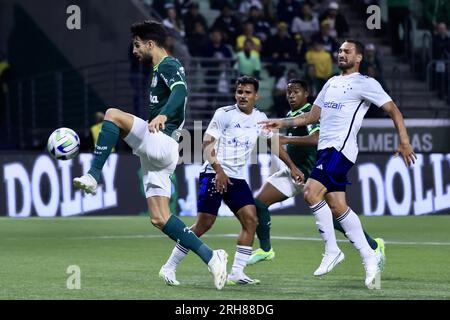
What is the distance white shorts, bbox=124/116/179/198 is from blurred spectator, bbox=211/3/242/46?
1644 centimetres

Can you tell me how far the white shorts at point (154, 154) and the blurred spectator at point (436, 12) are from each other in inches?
744

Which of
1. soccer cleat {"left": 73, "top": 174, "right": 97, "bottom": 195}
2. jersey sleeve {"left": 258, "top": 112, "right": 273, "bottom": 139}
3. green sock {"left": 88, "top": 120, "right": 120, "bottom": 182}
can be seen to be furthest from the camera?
jersey sleeve {"left": 258, "top": 112, "right": 273, "bottom": 139}

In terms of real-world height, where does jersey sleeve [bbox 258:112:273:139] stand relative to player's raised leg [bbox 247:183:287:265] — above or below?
above

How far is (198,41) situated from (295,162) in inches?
502

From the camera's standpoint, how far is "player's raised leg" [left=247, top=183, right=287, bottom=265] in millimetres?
13562

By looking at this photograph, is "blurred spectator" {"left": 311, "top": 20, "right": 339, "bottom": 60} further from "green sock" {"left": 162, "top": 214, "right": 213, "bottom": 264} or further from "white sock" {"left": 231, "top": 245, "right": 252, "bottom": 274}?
"green sock" {"left": 162, "top": 214, "right": 213, "bottom": 264}

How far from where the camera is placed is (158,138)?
10.6 meters

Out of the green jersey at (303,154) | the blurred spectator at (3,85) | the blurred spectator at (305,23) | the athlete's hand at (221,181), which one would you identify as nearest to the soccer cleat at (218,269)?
the athlete's hand at (221,181)

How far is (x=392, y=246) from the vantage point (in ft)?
52.5

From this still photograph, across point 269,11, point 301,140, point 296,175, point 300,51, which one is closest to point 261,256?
point 296,175

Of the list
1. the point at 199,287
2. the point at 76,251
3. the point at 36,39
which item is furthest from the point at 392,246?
the point at 36,39

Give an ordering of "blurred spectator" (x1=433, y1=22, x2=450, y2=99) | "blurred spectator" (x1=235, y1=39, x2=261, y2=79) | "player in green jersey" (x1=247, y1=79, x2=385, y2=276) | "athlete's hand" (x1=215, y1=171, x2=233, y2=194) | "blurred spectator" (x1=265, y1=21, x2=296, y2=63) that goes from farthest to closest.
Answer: "blurred spectator" (x1=433, y1=22, x2=450, y2=99), "blurred spectator" (x1=265, y1=21, x2=296, y2=63), "blurred spectator" (x1=235, y1=39, x2=261, y2=79), "player in green jersey" (x1=247, y1=79, x2=385, y2=276), "athlete's hand" (x1=215, y1=171, x2=233, y2=194)

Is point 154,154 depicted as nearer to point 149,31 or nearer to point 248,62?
point 149,31

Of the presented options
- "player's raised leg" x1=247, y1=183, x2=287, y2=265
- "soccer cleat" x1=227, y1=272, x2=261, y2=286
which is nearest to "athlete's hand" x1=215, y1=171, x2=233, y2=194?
"soccer cleat" x1=227, y1=272, x2=261, y2=286
